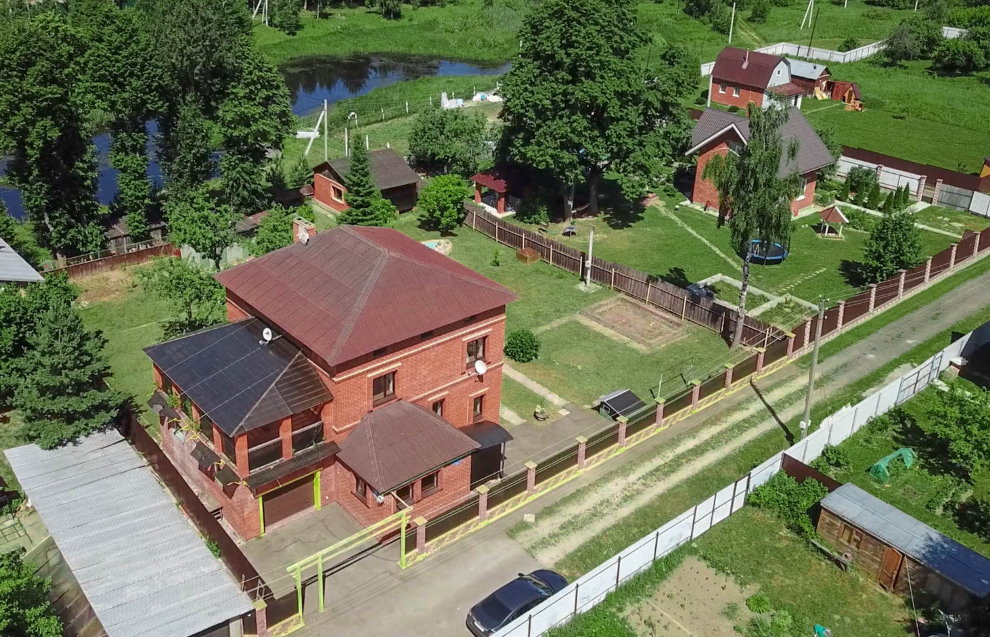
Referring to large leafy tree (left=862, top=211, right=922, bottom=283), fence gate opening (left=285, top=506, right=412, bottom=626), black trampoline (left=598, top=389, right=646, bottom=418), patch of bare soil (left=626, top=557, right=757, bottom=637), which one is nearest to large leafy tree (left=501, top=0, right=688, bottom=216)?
large leafy tree (left=862, top=211, right=922, bottom=283)

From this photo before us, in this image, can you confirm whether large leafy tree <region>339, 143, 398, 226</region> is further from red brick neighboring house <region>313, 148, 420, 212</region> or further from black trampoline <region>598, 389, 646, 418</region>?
black trampoline <region>598, 389, 646, 418</region>

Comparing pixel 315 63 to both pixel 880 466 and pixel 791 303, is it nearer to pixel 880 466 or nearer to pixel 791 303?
pixel 791 303

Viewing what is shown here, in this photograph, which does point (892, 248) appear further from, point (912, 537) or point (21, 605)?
point (21, 605)

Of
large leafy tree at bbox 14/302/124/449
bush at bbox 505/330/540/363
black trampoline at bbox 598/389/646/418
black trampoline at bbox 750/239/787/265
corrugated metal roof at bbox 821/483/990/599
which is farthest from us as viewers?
black trampoline at bbox 750/239/787/265

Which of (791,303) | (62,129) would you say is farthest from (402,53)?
(791,303)

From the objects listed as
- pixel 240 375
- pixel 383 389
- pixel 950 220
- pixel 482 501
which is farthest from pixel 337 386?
pixel 950 220

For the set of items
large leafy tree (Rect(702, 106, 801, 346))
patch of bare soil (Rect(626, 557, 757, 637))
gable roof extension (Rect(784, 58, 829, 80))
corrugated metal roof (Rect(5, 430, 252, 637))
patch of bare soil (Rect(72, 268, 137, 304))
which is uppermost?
large leafy tree (Rect(702, 106, 801, 346))
